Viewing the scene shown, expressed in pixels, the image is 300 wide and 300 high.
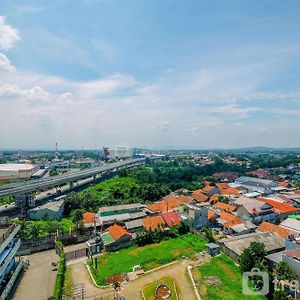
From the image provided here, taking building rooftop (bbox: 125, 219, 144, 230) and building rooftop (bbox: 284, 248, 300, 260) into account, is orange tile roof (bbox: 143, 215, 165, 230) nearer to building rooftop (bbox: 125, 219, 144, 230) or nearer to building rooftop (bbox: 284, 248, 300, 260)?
building rooftop (bbox: 125, 219, 144, 230)

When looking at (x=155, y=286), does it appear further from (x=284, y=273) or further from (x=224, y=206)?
(x=224, y=206)

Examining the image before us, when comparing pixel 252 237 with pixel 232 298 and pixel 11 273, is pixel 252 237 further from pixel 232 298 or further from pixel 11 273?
pixel 11 273

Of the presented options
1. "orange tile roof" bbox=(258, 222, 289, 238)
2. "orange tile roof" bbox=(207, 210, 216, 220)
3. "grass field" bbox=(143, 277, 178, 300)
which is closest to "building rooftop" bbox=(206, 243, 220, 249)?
"grass field" bbox=(143, 277, 178, 300)

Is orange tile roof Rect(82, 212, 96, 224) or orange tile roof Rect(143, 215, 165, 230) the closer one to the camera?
orange tile roof Rect(143, 215, 165, 230)

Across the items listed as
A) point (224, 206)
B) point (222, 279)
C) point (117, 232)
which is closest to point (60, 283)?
point (117, 232)

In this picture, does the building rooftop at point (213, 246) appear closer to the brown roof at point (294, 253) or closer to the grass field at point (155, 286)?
the grass field at point (155, 286)

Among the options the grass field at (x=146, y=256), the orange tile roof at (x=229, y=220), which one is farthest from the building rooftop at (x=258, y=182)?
the grass field at (x=146, y=256)
